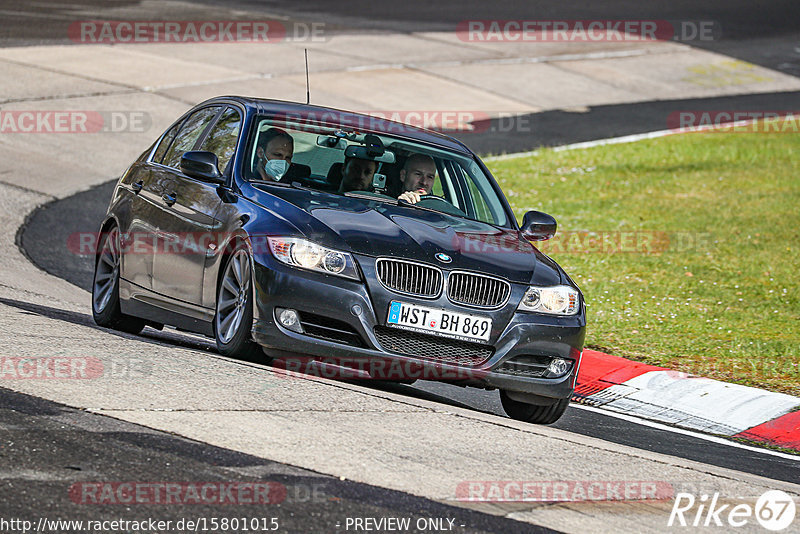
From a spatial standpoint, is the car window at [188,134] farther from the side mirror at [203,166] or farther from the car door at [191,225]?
the side mirror at [203,166]

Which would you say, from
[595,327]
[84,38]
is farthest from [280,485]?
[84,38]

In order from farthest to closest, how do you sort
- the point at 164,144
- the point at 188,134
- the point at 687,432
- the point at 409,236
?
the point at 164,144
the point at 188,134
the point at 687,432
the point at 409,236

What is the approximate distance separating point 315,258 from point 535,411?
1.81 metres

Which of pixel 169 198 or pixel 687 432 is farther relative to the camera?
pixel 687 432

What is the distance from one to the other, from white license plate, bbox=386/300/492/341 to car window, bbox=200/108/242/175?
5.96 feet

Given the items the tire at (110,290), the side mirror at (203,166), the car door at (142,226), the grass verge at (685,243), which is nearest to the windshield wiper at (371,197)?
the side mirror at (203,166)

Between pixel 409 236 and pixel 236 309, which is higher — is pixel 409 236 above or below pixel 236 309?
above

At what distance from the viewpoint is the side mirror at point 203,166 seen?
8.12 meters

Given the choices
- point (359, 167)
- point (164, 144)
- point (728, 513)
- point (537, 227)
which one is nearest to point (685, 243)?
point (537, 227)

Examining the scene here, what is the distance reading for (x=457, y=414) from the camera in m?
7.08

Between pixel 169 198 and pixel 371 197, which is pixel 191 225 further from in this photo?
pixel 371 197

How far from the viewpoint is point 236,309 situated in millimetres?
7625

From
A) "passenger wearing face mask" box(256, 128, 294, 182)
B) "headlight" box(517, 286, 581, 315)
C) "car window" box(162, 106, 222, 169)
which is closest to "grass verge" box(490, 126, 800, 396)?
"headlight" box(517, 286, 581, 315)

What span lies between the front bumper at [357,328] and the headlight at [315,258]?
0.04m
